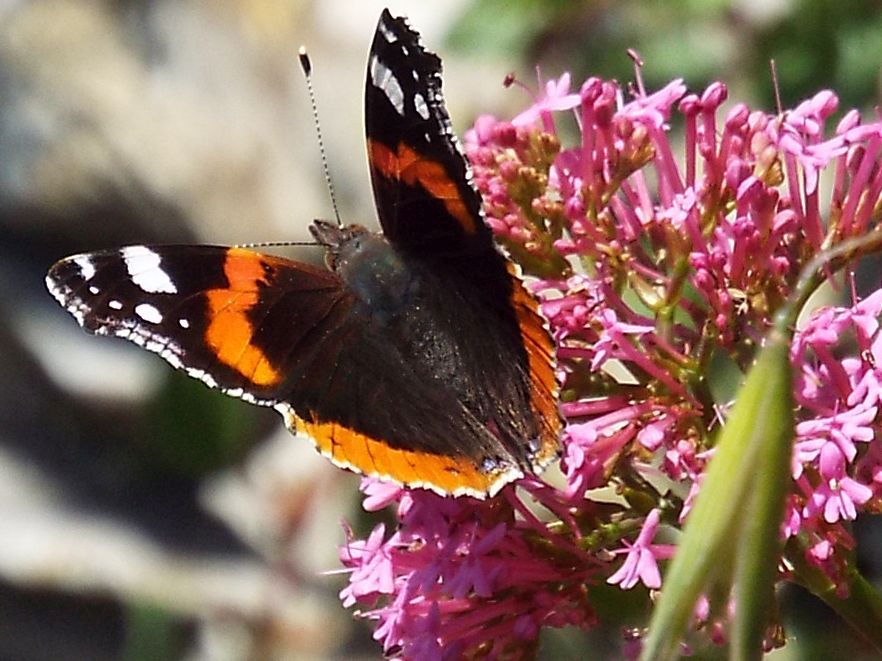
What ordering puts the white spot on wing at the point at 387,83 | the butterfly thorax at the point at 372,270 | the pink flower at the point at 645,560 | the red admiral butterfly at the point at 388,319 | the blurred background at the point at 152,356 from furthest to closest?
the blurred background at the point at 152,356
the butterfly thorax at the point at 372,270
the white spot on wing at the point at 387,83
the red admiral butterfly at the point at 388,319
the pink flower at the point at 645,560

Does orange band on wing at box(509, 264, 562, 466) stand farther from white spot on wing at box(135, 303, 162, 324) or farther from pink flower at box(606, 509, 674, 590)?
white spot on wing at box(135, 303, 162, 324)

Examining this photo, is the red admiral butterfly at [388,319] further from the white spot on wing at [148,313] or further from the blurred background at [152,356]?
the blurred background at [152,356]

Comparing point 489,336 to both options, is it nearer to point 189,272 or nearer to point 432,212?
point 432,212

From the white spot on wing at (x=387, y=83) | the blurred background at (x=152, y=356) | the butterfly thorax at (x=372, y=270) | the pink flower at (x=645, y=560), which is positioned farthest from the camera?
the blurred background at (x=152, y=356)

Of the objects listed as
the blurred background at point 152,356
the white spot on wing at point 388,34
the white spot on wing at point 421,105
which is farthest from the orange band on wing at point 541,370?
the blurred background at point 152,356

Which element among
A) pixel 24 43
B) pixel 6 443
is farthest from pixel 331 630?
pixel 24 43

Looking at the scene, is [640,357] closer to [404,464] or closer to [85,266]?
[404,464]

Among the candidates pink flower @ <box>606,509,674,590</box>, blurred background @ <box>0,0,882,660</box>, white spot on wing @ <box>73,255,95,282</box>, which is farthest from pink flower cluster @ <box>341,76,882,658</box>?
blurred background @ <box>0,0,882,660</box>
